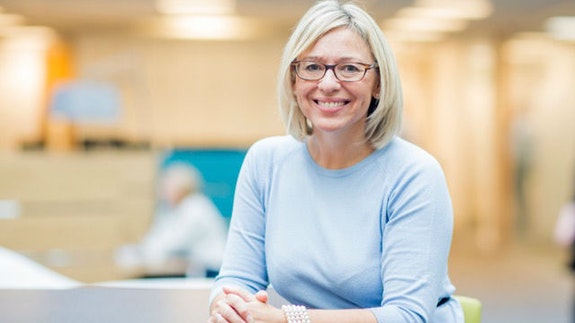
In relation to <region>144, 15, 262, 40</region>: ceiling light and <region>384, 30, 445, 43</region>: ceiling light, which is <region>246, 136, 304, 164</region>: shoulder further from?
<region>384, 30, 445, 43</region>: ceiling light

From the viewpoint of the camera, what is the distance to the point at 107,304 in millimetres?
2143

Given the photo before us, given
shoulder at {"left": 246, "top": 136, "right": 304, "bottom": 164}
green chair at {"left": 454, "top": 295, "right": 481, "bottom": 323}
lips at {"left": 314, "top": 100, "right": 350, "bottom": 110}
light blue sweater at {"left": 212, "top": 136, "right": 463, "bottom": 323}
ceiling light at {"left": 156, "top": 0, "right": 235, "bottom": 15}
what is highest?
ceiling light at {"left": 156, "top": 0, "right": 235, "bottom": 15}

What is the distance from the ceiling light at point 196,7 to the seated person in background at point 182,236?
3636 millimetres

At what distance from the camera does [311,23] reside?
186 centimetres

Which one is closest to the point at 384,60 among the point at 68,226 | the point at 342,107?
the point at 342,107

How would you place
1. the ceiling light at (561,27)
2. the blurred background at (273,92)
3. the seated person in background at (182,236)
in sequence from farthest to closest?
1. the ceiling light at (561,27)
2. the blurred background at (273,92)
3. the seated person in background at (182,236)

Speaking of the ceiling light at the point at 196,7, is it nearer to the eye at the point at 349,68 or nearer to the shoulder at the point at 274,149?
the shoulder at the point at 274,149

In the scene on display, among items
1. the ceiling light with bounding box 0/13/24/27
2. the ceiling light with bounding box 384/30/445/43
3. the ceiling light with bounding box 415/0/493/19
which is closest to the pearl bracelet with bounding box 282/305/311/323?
the ceiling light with bounding box 415/0/493/19

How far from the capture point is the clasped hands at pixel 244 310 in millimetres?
1725

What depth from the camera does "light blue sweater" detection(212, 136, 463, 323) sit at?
5.81 ft

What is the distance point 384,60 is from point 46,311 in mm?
942

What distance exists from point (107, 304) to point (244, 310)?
20.6 inches

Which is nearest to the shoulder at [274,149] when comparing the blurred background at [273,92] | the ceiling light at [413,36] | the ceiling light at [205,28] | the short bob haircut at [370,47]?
the short bob haircut at [370,47]

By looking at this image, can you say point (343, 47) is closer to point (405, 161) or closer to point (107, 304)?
point (405, 161)
